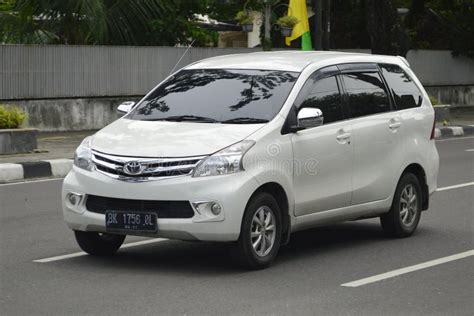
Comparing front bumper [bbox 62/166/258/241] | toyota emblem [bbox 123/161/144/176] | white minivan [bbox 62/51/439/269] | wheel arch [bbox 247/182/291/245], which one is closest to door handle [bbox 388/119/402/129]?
white minivan [bbox 62/51/439/269]

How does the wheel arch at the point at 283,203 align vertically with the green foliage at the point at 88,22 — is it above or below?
below

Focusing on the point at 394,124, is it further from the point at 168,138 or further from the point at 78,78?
the point at 78,78

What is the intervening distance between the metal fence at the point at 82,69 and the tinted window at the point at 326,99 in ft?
46.8

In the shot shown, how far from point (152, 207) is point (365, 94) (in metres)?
2.72

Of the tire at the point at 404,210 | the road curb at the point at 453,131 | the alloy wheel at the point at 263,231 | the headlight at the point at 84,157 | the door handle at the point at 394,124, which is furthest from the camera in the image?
the road curb at the point at 453,131

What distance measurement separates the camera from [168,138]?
894cm

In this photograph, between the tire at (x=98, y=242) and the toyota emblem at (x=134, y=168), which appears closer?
the toyota emblem at (x=134, y=168)

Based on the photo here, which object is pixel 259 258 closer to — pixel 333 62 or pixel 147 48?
pixel 333 62

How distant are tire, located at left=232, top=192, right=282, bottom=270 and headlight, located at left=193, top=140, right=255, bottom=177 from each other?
322 millimetres

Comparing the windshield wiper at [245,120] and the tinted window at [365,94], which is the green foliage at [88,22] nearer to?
the tinted window at [365,94]

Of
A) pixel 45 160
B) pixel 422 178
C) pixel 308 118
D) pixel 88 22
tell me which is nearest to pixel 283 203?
pixel 308 118

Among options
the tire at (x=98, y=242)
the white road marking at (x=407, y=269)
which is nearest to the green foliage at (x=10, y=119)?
the tire at (x=98, y=242)

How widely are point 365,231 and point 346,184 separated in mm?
1489

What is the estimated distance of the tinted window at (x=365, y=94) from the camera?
33.8ft
